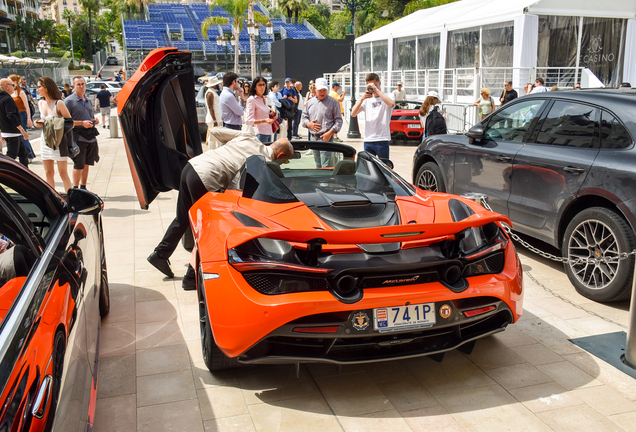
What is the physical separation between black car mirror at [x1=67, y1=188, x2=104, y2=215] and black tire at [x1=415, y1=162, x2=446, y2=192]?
4.72 m

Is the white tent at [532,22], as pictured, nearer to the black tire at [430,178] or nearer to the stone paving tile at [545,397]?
the black tire at [430,178]

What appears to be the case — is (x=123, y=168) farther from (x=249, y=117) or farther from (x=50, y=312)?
(x=50, y=312)

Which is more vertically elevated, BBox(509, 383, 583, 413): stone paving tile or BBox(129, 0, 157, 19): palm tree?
BBox(129, 0, 157, 19): palm tree

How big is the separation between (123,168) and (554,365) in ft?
36.6

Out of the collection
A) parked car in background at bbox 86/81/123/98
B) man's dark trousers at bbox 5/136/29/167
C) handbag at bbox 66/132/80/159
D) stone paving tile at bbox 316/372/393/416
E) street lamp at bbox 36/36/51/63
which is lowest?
stone paving tile at bbox 316/372/393/416

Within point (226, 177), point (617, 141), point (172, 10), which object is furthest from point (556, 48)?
point (172, 10)

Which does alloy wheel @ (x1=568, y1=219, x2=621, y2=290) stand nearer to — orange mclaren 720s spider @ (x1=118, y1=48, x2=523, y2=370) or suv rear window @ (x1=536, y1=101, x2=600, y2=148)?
suv rear window @ (x1=536, y1=101, x2=600, y2=148)

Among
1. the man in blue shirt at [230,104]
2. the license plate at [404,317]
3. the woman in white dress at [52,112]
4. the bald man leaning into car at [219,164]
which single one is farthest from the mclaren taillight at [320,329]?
the man in blue shirt at [230,104]

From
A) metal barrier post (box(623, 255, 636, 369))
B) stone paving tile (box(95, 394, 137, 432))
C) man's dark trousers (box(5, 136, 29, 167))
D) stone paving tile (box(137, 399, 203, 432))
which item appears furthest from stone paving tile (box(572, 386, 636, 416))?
man's dark trousers (box(5, 136, 29, 167))

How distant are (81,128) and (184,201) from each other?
445cm

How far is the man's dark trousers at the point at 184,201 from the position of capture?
4719 mm

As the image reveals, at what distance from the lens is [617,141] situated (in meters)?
4.78

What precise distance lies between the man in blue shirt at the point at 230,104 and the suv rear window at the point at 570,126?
19.3 ft

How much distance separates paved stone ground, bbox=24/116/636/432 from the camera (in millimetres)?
3082
